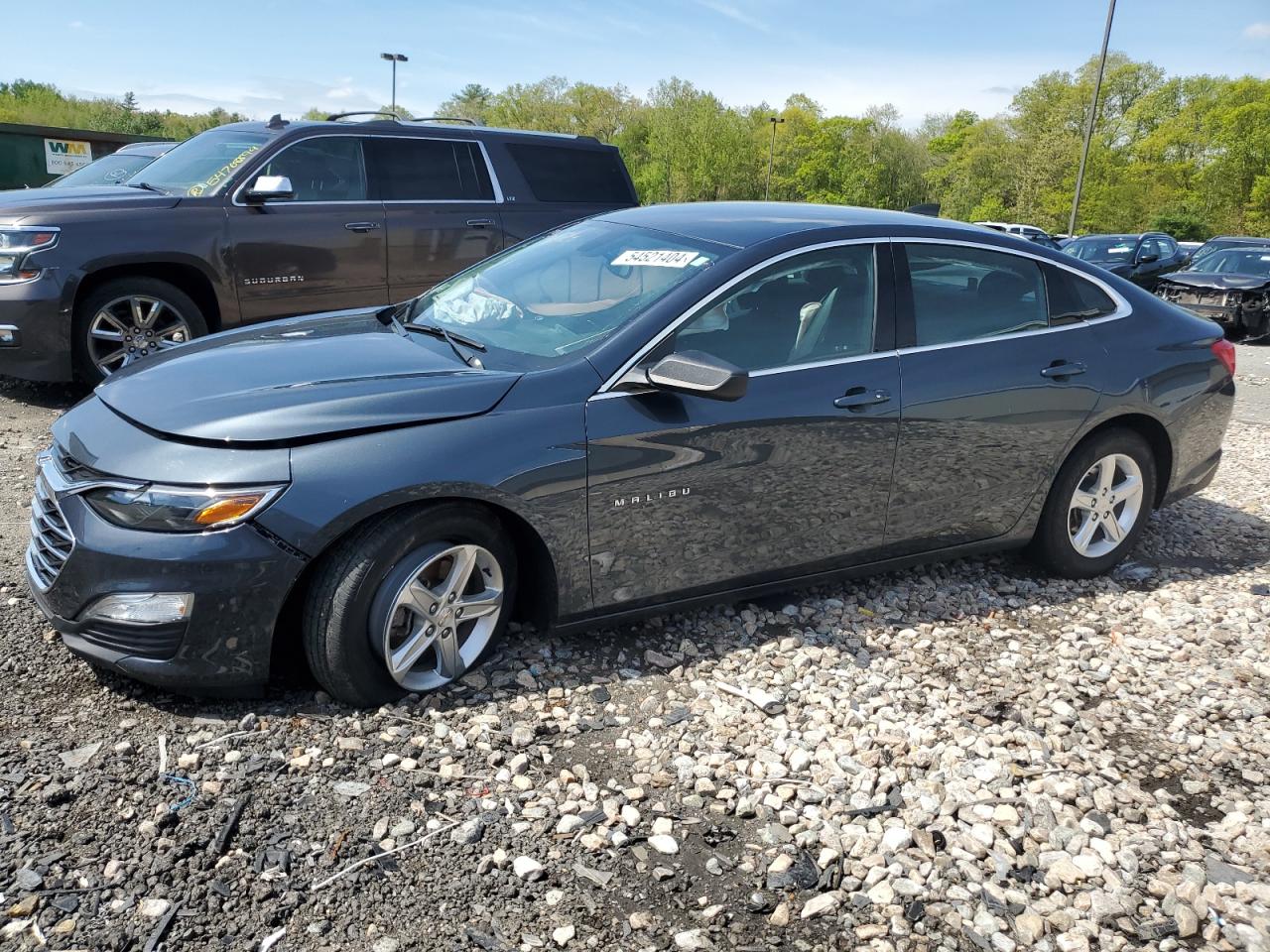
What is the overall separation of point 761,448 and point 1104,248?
1857cm

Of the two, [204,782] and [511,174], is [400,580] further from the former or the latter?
[511,174]

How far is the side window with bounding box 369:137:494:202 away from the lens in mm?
7714

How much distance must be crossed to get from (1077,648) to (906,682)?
897mm

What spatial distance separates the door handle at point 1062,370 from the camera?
4.32 meters

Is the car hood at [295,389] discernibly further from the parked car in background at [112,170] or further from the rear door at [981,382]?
the parked car in background at [112,170]

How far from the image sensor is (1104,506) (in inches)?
185

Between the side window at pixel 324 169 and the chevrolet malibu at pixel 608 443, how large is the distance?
11.2ft

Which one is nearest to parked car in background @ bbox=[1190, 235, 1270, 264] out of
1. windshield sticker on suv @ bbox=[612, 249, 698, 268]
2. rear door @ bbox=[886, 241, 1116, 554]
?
rear door @ bbox=[886, 241, 1116, 554]

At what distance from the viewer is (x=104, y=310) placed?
6.57 meters

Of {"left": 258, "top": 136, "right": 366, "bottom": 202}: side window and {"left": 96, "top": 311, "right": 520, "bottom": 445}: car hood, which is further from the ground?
{"left": 258, "top": 136, "right": 366, "bottom": 202}: side window

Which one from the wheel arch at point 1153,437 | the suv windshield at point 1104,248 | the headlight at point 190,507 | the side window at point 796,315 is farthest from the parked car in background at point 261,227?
the suv windshield at point 1104,248

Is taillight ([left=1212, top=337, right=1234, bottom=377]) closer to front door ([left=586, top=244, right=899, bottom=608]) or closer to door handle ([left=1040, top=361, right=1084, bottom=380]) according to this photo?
door handle ([left=1040, top=361, right=1084, bottom=380])

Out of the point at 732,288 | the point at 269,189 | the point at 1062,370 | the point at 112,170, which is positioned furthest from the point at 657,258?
the point at 112,170

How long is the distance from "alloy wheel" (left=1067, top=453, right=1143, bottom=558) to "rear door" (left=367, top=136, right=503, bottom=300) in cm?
501
